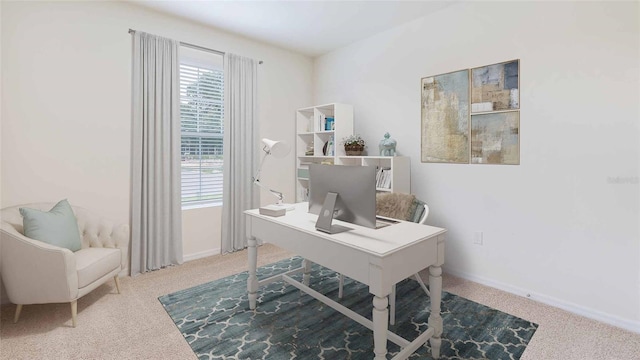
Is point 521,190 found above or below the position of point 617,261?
above

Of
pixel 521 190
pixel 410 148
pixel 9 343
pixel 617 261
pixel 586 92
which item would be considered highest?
pixel 586 92

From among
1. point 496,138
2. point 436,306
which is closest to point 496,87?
point 496,138

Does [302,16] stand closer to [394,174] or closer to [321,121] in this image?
[321,121]

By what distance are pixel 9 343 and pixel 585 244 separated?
4112 mm

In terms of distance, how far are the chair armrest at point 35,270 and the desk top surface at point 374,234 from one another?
1.41m

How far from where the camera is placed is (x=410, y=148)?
338 centimetres

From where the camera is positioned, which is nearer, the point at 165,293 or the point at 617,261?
the point at 617,261

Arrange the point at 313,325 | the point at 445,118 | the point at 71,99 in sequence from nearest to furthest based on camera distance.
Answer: the point at 313,325, the point at 71,99, the point at 445,118

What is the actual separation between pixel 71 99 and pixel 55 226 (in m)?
1.16

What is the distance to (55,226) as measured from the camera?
231 centimetres

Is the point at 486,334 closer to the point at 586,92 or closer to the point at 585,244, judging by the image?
the point at 585,244

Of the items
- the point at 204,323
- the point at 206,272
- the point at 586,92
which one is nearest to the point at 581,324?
the point at 586,92

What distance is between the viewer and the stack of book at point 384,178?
326 cm

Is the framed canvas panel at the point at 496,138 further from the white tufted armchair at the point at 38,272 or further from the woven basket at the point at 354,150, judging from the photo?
the white tufted armchair at the point at 38,272
